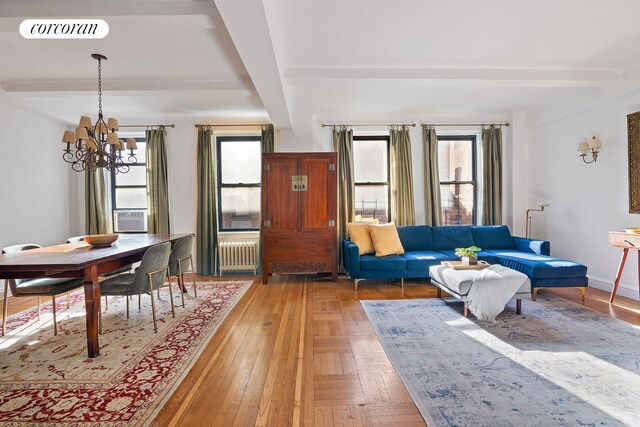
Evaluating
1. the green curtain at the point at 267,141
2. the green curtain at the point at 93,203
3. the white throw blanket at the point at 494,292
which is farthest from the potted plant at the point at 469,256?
the green curtain at the point at 93,203

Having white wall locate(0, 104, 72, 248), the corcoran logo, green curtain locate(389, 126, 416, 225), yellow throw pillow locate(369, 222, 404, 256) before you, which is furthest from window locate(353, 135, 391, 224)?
white wall locate(0, 104, 72, 248)

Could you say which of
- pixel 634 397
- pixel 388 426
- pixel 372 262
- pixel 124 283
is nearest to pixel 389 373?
pixel 388 426

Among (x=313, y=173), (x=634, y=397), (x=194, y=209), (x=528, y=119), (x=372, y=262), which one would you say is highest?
(x=528, y=119)

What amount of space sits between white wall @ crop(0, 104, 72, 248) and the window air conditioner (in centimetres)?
76

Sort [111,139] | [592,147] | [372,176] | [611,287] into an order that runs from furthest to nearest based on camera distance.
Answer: [372,176]
[592,147]
[611,287]
[111,139]

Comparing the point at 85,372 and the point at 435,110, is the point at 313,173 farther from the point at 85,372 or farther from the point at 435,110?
the point at 85,372

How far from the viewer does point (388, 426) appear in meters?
1.65

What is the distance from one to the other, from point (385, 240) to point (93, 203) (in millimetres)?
4958

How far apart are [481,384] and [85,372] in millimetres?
2848

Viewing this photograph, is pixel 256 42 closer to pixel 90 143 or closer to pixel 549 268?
pixel 90 143

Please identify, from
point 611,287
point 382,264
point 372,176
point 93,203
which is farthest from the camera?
point 372,176

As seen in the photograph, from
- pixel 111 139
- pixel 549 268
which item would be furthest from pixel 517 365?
pixel 111 139

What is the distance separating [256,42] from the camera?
2.50 metres

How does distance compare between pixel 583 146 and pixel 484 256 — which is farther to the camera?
pixel 484 256
